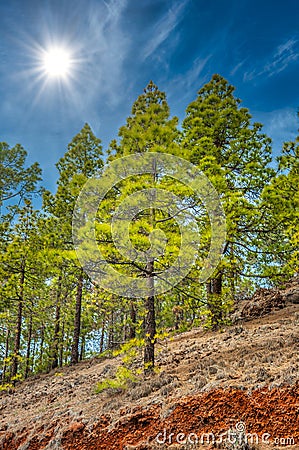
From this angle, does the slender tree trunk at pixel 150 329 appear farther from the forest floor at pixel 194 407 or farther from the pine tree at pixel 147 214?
the forest floor at pixel 194 407

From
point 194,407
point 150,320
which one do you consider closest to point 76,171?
point 150,320

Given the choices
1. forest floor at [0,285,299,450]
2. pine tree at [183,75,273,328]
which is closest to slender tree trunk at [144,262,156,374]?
forest floor at [0,285,299,450]

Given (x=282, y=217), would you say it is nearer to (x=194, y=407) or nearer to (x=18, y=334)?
(x=194, y=407)

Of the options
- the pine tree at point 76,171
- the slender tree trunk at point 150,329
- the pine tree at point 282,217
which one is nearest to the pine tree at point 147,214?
the slender tree trunk at point 150,329

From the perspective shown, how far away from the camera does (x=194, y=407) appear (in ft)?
18.7

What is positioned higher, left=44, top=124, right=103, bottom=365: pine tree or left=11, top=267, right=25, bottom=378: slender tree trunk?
left=44, top=124, right=103, bottom=365: pine tree

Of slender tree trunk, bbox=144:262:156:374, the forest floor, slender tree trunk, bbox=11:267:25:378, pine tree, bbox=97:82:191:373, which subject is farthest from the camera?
slender tree trunk, bbox=11:267:25:378

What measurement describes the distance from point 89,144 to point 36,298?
9.56 meters

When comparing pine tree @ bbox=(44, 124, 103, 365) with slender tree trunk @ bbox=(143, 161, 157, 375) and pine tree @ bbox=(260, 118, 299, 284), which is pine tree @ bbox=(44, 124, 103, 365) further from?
pine tree @ bbox=(260, 118, 299, 284)

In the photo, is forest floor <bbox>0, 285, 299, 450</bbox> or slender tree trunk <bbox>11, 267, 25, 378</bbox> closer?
forest floor <bbox>0, 285, 299, 450</bbox>

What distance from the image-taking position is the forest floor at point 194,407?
491 cm

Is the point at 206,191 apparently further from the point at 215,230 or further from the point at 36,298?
the point at 36,298

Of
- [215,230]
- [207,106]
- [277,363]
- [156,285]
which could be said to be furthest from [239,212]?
[207,106]

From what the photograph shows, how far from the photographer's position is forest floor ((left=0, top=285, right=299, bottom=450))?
491 centimetres
